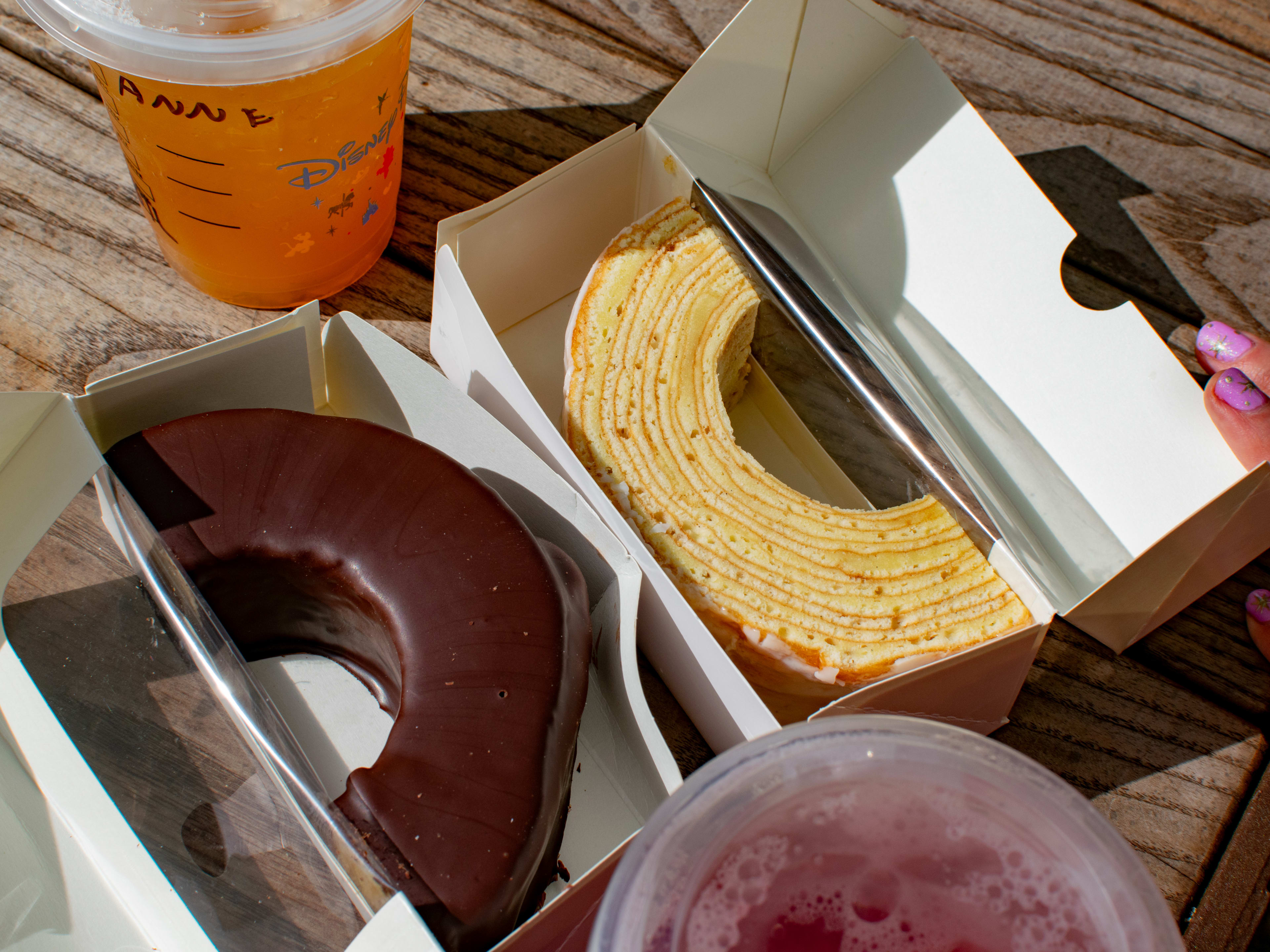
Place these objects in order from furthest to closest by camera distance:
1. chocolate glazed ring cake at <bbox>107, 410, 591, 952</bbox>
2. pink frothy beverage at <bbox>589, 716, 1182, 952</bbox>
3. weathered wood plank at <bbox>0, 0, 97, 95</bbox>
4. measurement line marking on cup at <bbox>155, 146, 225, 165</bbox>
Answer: weathered wood plank at <bbox>0, 0, 97, 95</bbox> < measurement line marking on cup at <bbox>155, 146, 225, 165</bbox> < chocolate glazed ring cake at <bbox>107, 410, 591, 952</bbox> < pink frothy beverage at <bbox>589, 716, 1182, 952</bbox>

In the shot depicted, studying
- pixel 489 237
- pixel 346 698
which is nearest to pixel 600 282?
pixel 489 237

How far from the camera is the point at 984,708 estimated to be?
0.68 m

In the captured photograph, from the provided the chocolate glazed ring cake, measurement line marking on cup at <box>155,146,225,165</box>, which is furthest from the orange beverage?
the chocolate glazed ring cake

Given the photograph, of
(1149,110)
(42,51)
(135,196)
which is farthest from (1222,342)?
(42,51)

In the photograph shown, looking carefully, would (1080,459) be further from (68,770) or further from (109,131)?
(109,131)

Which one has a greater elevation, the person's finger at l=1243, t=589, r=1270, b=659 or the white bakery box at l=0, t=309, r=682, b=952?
the white bakery box at l=0, t=309, r=682, b=952

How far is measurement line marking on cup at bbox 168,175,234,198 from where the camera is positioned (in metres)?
0.67

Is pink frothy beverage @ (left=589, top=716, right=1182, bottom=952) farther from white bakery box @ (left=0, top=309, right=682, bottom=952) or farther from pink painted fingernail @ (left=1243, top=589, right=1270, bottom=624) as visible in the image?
pink painted fingernail @ (left=1243, top=589, right=1270, bottom=624)

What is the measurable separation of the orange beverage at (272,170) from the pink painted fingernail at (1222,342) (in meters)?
0.66

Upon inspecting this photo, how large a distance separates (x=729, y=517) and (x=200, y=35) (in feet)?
1.38

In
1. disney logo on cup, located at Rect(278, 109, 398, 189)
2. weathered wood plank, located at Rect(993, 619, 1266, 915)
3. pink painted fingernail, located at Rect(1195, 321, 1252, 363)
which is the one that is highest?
disney logo on cup, located at Rect(278, 109, 398, 189)

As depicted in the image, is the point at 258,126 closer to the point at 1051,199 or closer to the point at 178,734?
the point at 178,734

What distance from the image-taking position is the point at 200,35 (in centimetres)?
56

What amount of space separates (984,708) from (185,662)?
0.50 meters
